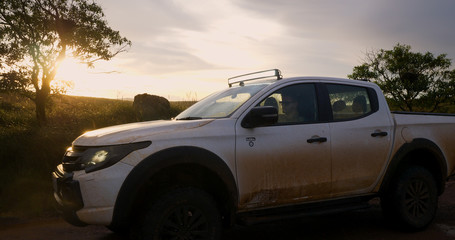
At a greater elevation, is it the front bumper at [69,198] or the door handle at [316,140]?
the door handle at [316,140]

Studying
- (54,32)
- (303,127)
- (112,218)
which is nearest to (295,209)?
(303,127)

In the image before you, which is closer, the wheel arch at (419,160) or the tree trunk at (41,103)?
the wheel arch at (419,160)

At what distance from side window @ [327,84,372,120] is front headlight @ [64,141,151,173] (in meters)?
2.28

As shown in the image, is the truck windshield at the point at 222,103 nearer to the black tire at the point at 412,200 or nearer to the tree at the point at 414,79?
the black tire at the point at 412,200

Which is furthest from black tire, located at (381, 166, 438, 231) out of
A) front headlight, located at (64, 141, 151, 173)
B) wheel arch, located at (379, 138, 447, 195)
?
front headlight, located at (64, 141, 151, 173)

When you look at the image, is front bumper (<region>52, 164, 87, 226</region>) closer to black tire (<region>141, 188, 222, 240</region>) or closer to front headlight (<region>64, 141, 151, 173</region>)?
front headlight (<region>64, 141, 151, 173</region>)

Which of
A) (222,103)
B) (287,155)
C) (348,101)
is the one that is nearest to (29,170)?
(222,103)

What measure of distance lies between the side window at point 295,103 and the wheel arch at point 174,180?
0.90 meters

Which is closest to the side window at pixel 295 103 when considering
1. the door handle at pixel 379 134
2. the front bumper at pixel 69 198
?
the door handle at pixel 379 134

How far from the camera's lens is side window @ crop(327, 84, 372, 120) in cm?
532

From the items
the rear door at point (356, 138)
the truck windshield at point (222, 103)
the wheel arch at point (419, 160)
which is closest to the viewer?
the truck windshield at point (222, 103)

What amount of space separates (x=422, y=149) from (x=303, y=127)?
1.92 metres

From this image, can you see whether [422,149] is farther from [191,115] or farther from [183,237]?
[183,237]

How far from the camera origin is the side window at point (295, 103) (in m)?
4.91
